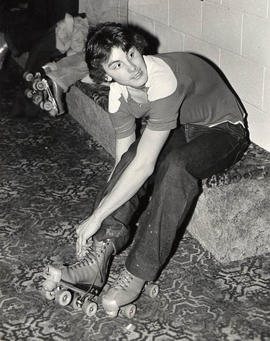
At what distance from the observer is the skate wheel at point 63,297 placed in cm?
211

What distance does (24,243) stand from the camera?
Answer: 255 centimetres

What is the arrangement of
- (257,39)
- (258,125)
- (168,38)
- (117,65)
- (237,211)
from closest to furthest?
(117,65) → (237,211) → (257,39) → (258,125) → (168,38)

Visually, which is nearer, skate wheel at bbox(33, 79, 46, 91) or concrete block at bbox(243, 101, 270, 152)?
concrete block at bbox(243, 101, 270, 152)

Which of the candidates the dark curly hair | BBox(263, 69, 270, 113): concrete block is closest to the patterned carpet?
BBox(263, 69, 270, 113): concrete block

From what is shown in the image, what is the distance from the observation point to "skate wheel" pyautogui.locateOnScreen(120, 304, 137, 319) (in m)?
2.07

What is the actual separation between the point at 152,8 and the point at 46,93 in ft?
2.49

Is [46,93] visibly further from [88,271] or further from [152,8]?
[88,271]

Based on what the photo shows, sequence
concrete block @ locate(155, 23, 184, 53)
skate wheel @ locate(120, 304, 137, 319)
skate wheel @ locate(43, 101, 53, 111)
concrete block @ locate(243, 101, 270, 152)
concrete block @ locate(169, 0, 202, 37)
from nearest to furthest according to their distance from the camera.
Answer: skate wheel @ locate(120, 304, 137, 319)
concrete block @ locate(243, 101, 270, 152)
concrete block @ locate(169, 0, 202, 37)
concrete block @ locate(155, 23, 184, 53)
skate wheel @ locate(43, 101, 53, 111)

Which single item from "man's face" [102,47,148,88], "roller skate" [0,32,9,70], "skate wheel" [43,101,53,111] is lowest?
"roller skate" [0,32,9,70]

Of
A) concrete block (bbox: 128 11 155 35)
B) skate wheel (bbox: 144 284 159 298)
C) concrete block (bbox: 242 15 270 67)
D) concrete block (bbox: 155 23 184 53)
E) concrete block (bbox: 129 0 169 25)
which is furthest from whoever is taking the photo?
concrete block (bbox: 128 11 155 35)

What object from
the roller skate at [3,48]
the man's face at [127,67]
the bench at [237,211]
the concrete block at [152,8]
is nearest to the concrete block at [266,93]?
the bench at [237,211]

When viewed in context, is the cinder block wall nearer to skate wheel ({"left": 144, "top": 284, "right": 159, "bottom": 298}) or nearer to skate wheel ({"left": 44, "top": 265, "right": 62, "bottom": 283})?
skate wheel ({"left": 144, "top": 284, "right": 159, "bottom": 298})

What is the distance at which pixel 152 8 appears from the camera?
11.5 feet

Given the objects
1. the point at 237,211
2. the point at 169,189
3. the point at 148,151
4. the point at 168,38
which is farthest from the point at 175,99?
the point at 168,38
